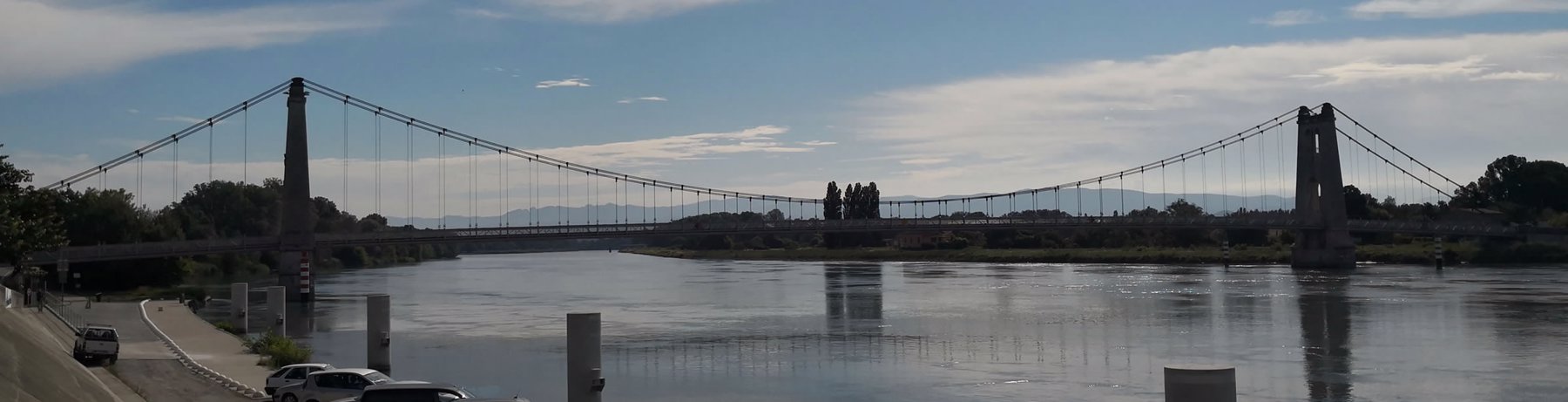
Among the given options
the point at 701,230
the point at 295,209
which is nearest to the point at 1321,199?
the point at 701,230

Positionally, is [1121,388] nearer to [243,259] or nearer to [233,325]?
[233,325]

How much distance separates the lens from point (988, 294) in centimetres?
6450

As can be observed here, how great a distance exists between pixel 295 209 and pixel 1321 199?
69265 mm

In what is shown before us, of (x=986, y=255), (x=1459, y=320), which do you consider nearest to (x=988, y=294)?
(x=1459, y=320)

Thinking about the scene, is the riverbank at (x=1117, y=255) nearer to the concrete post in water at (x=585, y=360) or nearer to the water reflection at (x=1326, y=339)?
the water reflection at (x=1326, y=339)

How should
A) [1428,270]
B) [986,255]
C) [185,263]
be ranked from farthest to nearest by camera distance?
[986,255]
[1428,270]
[185,263]

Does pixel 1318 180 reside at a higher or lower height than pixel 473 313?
higher

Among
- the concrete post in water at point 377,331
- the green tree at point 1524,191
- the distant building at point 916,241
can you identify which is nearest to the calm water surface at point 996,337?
the concrete post in water at point 377,331

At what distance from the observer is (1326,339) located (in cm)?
3856

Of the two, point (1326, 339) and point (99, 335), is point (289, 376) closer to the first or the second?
point (99, 335)

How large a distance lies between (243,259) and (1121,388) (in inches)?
3299

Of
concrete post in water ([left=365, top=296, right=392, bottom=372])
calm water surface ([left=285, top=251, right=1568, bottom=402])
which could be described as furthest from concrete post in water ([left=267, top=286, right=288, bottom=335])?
concrete post in water ([left=365, top=296, right=392, bottom=372])

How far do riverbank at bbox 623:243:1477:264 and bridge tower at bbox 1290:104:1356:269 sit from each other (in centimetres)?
765

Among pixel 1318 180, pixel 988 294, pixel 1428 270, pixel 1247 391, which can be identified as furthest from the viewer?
pixel 1318 180
